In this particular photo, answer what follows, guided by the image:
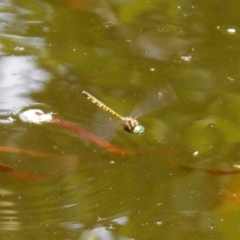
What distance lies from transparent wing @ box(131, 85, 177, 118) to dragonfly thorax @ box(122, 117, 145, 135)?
6cm

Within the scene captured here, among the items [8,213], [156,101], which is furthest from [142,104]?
[8,213]

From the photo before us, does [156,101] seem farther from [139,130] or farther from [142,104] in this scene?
[139,130]

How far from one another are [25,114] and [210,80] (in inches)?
24.1

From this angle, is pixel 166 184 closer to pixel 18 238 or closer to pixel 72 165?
pixel 72 165

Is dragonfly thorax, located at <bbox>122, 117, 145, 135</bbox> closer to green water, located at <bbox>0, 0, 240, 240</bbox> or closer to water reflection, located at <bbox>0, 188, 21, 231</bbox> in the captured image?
green water, located at <bbox>0, 0, 240, 240</bbox>

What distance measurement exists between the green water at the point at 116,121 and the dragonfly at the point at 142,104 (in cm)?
1

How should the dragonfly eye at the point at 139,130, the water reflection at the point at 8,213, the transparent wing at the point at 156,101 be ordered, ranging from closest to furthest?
the water reflection at the point at 8,213
the dragonfly eye at the point at 139,130
the transparent wing at the point at 156,101

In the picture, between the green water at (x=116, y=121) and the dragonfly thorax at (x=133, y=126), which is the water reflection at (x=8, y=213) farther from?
the dragonfly thorax at (x=133, y=126)

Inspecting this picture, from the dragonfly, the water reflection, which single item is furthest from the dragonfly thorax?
the water reflection

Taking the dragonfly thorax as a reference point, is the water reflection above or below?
below

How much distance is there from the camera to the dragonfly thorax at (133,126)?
1.90 meters

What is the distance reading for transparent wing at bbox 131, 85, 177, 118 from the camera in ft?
6.57

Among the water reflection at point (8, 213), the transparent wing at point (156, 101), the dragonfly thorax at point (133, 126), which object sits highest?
the dragonfly thorax at point (133, 126)

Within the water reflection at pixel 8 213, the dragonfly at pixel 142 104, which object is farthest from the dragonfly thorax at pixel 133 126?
the water reflection at pixel 8 213
